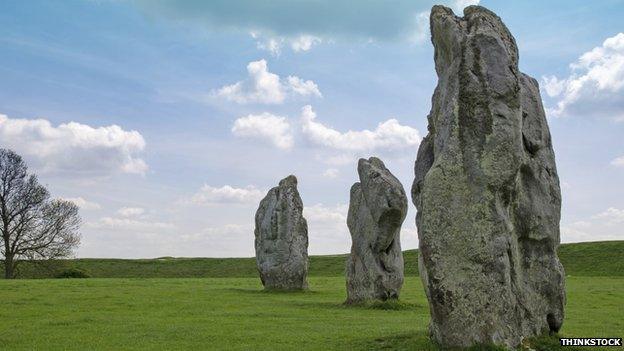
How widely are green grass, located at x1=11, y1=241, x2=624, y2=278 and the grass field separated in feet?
77.6

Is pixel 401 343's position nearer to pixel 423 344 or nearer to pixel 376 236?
pixel 423 344

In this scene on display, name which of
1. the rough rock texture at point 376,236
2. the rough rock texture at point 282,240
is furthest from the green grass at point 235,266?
the rough rock texture at point 376,236

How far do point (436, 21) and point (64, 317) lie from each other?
15.6 meters

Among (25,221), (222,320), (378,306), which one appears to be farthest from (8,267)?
(378,306)

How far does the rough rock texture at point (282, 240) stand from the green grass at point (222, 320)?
1.47 meters

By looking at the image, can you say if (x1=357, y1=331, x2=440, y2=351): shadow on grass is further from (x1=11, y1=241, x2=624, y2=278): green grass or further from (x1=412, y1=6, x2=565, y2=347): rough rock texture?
(x1=11, y1=241, x2=624, y2=278): green grass

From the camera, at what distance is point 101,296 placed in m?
30.2

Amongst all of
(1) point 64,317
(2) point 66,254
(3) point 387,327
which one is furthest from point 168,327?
(2) point 66,254

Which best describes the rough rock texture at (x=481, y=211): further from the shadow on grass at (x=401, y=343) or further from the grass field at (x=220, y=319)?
the grass field at (x=220, y=319)

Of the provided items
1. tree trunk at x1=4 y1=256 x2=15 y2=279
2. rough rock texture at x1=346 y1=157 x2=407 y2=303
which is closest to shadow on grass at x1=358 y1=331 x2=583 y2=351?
rough rock texture at x1=346 y1=157 x2=407 y2=303

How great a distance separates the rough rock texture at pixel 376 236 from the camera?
973 inches

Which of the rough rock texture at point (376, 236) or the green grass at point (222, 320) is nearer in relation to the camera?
the green grass at point (222, 320)

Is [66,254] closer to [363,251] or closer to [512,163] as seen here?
→ [363,251]

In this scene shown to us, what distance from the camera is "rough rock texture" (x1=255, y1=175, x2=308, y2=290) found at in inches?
1371
